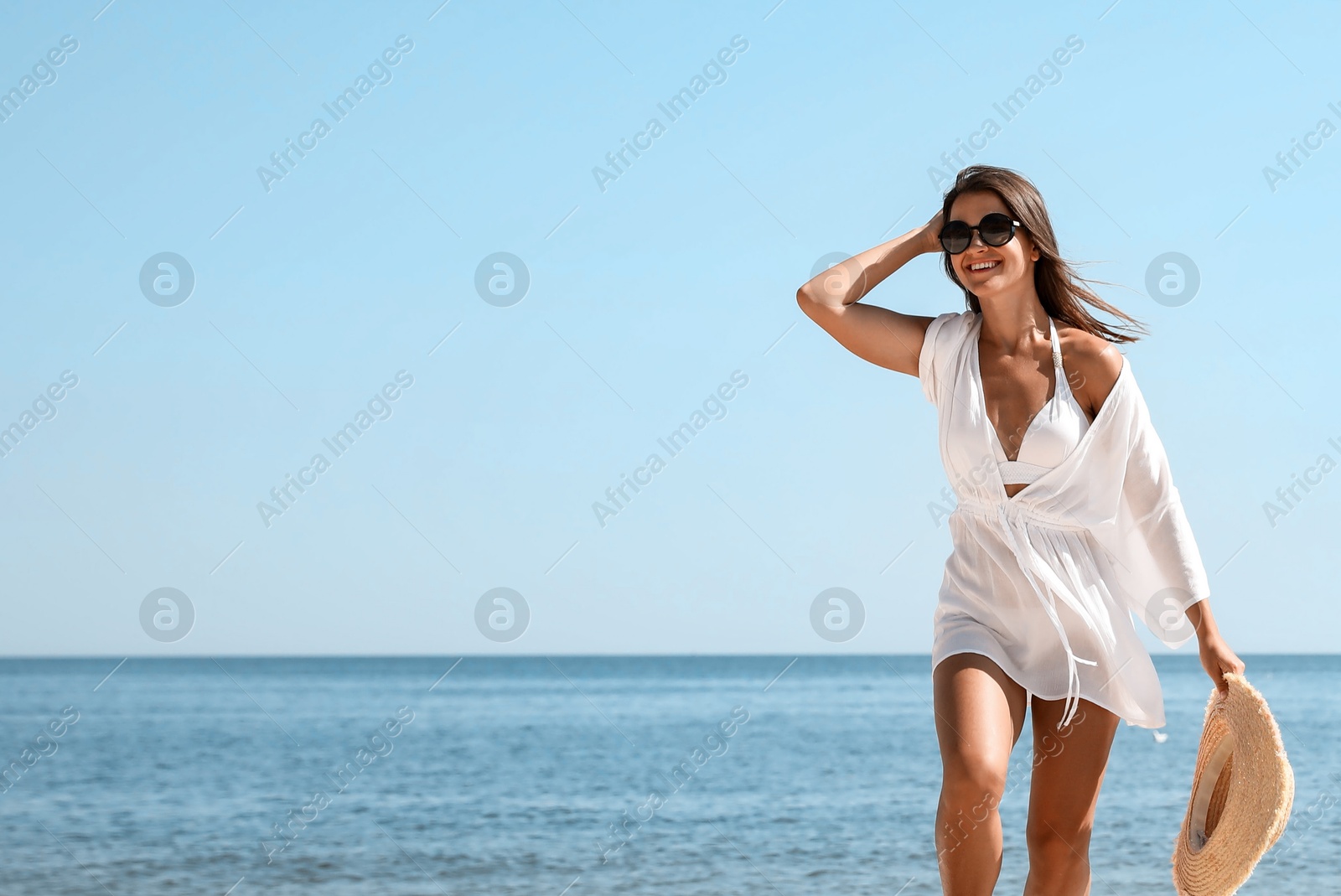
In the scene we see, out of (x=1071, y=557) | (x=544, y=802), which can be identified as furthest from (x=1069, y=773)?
(x=544, y=802)

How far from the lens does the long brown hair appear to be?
311 cm

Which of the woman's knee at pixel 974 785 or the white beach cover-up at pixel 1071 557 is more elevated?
the white beach cover-up at pixel 1071 557

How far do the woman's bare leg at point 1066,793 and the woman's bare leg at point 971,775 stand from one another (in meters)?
0.23

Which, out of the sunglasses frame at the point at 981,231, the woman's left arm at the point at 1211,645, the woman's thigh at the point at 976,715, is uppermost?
the sunglasses frame at the point at 981,231

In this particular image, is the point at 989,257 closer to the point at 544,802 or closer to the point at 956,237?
the point at 956,237

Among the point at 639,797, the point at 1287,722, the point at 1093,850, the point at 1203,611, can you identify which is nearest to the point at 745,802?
the point at 639,797

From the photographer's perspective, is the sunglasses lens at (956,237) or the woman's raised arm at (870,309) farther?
the woman's raised arm at (870,309)

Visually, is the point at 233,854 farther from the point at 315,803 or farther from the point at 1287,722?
the point at 1287,722

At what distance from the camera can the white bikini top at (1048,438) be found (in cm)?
303

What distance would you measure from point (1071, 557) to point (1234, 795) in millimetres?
733

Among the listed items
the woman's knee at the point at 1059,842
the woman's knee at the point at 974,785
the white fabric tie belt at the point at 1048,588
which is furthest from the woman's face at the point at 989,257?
the woman's knee at the point at 1059,842

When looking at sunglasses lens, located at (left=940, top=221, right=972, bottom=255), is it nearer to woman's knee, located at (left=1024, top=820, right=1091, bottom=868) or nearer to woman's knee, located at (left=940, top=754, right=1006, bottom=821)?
woman's knee, located at (left=940, top=754, right=1006, bottom=821)

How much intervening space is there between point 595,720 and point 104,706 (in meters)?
16.5

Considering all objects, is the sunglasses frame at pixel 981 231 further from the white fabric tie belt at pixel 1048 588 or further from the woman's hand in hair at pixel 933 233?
the white fabric tie belt at pixel 1048 588
